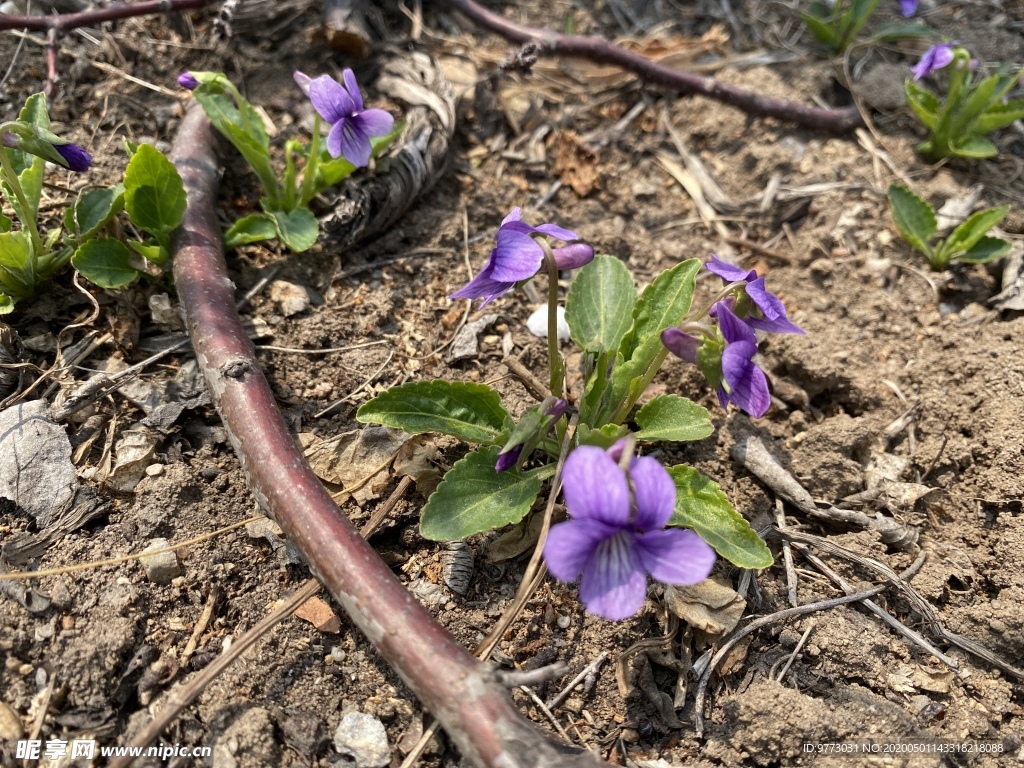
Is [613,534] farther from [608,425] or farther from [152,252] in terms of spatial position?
[152,252]

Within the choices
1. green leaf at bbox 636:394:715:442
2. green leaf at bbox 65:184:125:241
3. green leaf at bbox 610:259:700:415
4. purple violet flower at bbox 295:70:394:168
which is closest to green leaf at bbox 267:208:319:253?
purple violet flower at bbox 295:70:394:168

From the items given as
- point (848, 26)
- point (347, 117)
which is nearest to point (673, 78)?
point (848, 26)

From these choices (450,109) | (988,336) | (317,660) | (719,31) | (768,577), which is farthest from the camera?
(719,31)

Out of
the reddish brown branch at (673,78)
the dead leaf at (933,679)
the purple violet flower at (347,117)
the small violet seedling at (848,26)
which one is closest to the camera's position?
the dead leaf at (933,679)

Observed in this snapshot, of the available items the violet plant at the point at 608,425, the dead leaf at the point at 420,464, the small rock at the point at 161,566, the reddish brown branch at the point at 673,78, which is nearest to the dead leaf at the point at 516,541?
the violet plant at the point at 608,425

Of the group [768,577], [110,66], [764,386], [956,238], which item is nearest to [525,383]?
[764,386]

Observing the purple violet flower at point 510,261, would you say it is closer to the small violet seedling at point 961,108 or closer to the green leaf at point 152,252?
the green leaf at point 152,252

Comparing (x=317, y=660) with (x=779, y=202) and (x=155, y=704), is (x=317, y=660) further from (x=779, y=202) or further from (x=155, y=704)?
(x=779, y=202)
